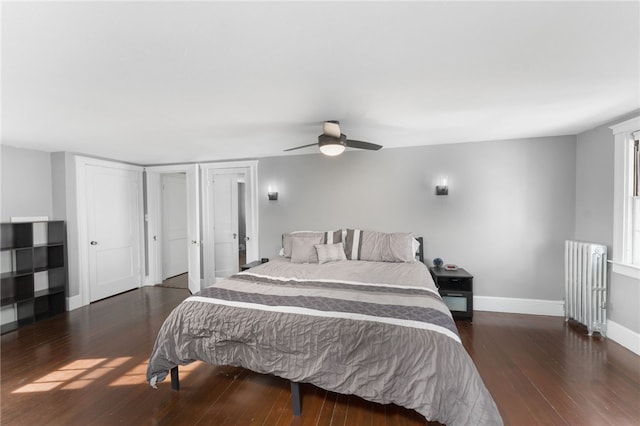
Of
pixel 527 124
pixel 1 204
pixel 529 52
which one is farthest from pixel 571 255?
pixel 1 204

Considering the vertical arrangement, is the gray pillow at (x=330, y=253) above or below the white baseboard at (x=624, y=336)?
above

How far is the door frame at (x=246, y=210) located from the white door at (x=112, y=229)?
1.35 meters

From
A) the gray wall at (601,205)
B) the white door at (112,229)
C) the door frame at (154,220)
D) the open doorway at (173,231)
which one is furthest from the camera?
the open doorway at (173,231)

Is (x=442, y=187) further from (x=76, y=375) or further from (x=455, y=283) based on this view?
(x=76, y=375)

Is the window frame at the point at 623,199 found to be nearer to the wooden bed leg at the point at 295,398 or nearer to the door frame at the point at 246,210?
the wooden bed leg at the point at 295,398

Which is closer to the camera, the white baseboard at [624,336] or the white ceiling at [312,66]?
the white ceiling at [312,66]

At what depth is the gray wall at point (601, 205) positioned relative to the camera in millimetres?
2773

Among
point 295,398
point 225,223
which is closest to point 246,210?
point 225,223

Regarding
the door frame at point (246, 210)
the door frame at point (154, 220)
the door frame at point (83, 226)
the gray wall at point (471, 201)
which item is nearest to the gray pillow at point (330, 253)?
the gray wall at point (471, 201)

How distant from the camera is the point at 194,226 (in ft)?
15.0

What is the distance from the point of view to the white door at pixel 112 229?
170 inches

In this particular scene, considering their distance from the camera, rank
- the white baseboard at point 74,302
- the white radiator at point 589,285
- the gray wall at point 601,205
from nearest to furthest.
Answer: the gray wall at point 601,205 < the white radiator at point 589,285 < the white baseboard at point 74,302

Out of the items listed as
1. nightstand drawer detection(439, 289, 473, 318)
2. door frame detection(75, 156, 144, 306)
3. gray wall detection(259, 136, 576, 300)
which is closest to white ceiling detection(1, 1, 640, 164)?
gray wall detection(259, 136, 576, 300)

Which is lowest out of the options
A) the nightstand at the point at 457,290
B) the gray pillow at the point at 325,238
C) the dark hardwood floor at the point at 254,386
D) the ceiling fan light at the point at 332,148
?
the dark hardwood floor at the point at 254,386
